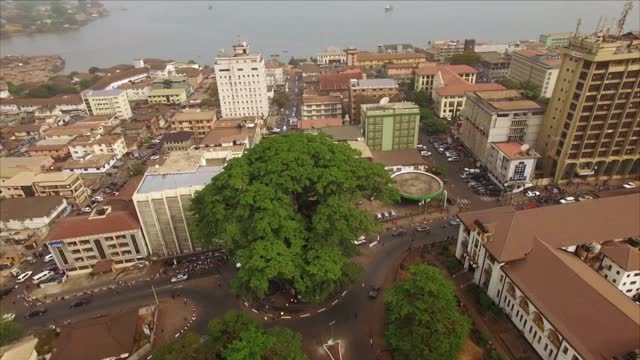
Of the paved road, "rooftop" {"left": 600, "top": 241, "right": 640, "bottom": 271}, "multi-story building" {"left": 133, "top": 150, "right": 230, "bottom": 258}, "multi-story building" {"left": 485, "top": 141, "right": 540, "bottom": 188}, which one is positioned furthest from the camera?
"multi-story building" {"left": 485, "top": 141, "right": 540, "bottom": 188}

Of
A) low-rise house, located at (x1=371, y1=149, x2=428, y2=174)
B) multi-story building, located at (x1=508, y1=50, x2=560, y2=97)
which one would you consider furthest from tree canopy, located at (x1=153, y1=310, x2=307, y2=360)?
multi-story building, located at (x1=508, y1=50, x2=560, y2=97)

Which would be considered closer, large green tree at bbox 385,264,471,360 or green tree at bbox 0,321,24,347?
large green tree at bbox 385,264,471,360

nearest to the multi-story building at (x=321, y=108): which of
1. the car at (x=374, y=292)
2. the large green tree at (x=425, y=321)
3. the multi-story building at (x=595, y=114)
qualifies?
the multi-story building at (x=595, y=114)

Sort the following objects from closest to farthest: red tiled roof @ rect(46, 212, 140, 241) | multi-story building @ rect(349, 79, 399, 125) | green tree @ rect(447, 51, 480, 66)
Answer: red tiled roof @ rect(46, 212, 140, 241) < multi-story building @ rect(349, 79, 399, 125) < green tree @ rect(447, 51, 480, 66)

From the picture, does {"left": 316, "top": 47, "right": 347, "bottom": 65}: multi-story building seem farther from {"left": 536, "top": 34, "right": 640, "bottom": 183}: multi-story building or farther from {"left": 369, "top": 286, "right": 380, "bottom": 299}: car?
{"left": 369, "top": 286, "right": 380, "bottom": 299}: car

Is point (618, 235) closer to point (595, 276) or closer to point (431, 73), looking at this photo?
point (595, 276)

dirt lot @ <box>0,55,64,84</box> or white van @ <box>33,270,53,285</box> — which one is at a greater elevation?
dirt lot @ <box>0,55,64,84</box>

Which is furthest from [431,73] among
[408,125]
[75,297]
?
[75,297]
